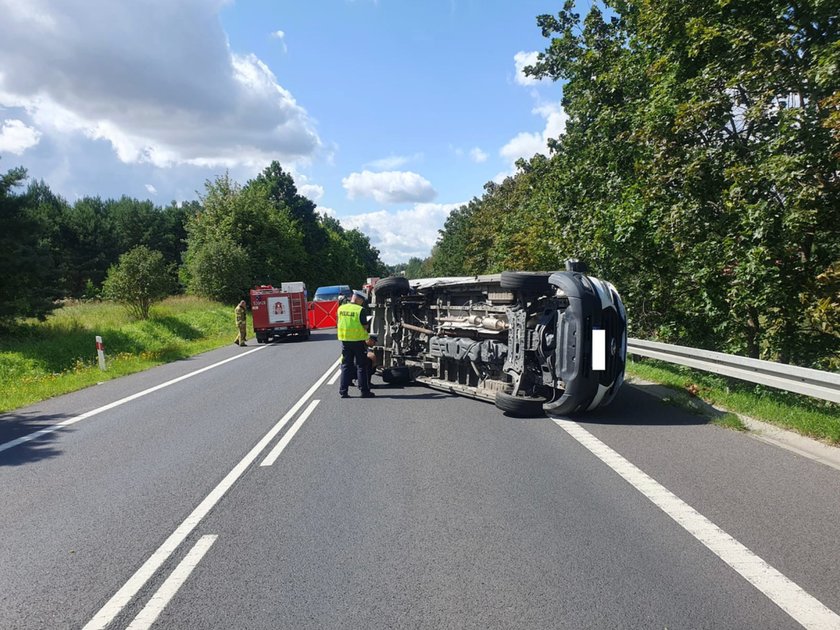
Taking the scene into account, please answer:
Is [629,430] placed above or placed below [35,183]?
below

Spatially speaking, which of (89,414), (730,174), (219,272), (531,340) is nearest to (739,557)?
(531,340)

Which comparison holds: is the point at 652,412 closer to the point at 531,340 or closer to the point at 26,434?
the point at 531,340

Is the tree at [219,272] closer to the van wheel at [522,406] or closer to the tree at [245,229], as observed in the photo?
the tree at [245,229]

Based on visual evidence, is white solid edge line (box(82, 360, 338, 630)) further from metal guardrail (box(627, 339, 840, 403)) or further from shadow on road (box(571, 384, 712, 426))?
metal guardrail (box(627, 339, 840, 403))

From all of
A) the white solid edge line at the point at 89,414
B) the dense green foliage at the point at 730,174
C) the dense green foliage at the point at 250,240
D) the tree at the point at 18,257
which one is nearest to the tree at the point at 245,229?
the dense green foliage at the point at 250,240

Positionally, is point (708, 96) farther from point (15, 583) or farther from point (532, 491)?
point (15, 583)

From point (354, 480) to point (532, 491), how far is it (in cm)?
160

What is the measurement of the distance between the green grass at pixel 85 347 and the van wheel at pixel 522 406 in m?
8.75

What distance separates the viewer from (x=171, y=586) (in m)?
3.43

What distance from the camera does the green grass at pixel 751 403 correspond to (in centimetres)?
650

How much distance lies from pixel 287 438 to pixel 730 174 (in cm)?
751

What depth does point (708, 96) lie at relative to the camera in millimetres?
9797

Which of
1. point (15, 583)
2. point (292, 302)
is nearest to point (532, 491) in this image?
point (15, 583)

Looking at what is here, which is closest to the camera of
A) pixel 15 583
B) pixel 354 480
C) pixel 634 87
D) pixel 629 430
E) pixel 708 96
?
pixel 15 583
